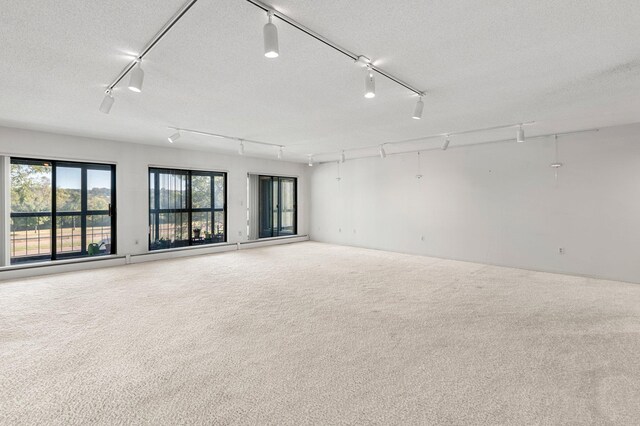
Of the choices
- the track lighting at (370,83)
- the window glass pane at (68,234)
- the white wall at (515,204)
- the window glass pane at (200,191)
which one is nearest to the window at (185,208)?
the window glass pane at (200,191)

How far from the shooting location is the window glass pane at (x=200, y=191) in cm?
762

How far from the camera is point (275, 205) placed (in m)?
9.56

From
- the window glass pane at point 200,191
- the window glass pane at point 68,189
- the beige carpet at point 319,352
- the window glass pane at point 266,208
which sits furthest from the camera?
the window glass pane at point 266,208

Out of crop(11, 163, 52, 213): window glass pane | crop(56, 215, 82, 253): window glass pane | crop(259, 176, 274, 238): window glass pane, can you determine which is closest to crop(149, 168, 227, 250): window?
crop(56, 215, 82, 253): window glass pane

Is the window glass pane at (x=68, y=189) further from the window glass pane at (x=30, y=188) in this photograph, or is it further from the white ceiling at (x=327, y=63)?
the white ceiling at (x=327, y=63)

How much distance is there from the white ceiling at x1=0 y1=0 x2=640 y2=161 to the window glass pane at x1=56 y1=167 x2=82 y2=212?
1.14 metres

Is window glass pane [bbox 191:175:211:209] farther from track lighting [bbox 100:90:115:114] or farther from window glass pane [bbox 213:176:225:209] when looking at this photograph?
track lighting [bbox 100:90:115:114]

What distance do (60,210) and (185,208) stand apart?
92.4 inches

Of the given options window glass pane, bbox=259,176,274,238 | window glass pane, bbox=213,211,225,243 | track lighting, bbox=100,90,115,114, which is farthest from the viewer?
window glass pane, bbox=259,176,274,238

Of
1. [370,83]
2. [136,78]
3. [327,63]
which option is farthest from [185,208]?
[370,83]

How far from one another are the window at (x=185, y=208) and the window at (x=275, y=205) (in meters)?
1.57

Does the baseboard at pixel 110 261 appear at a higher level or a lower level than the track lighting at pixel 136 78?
lower

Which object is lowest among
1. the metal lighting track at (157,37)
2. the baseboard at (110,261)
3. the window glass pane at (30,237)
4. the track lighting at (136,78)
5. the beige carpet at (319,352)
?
the beige carpet at (319,352)

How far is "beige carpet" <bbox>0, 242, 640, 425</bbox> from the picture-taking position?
6.28ft
